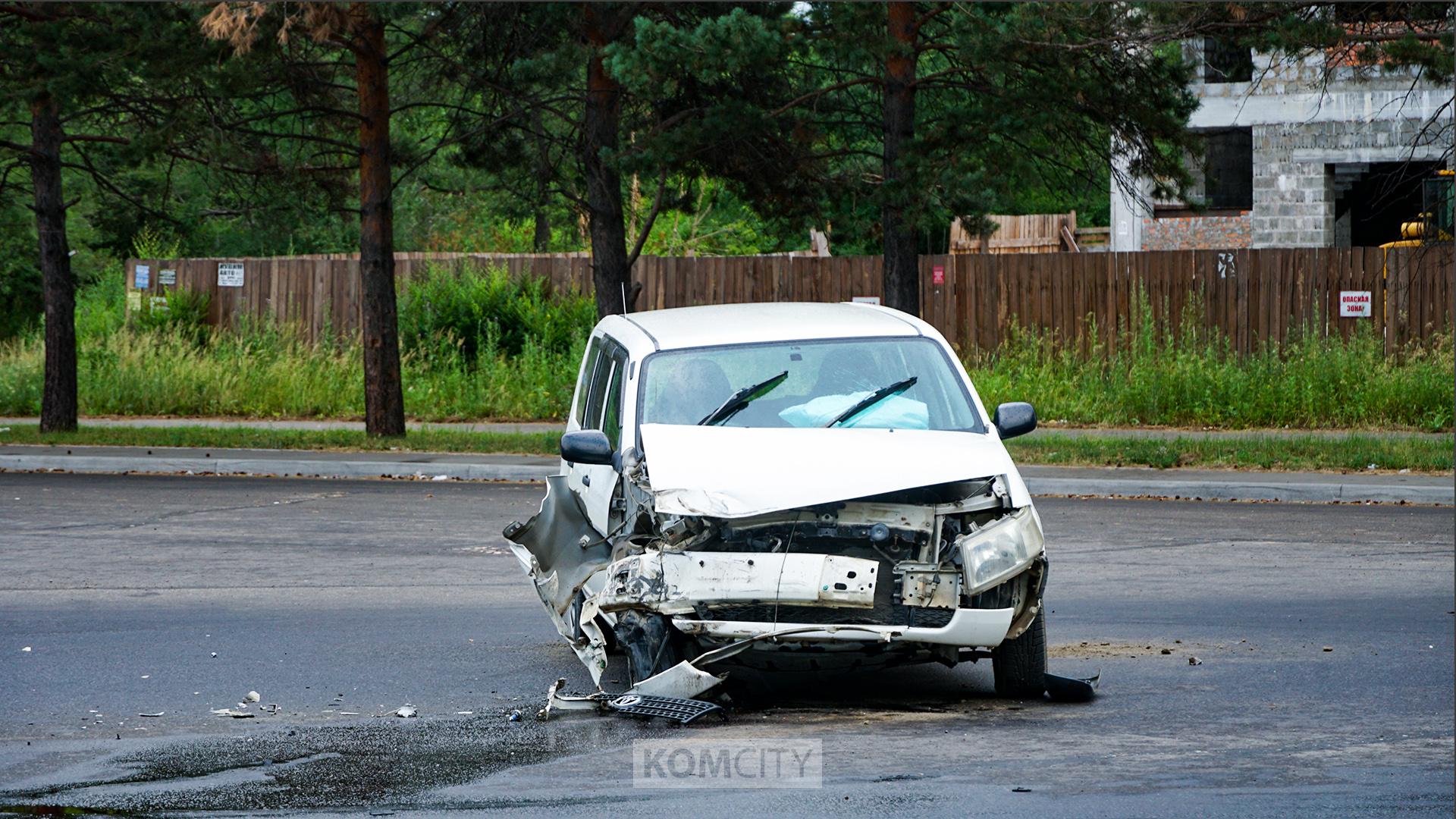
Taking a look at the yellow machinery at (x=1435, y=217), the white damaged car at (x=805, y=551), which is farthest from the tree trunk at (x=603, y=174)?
the white damaged car at (x=805, y=551)

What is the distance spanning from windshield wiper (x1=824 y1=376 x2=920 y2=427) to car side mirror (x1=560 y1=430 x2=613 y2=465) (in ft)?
3.53

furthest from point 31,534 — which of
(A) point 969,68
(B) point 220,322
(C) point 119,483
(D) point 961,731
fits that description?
(B) point 220,322

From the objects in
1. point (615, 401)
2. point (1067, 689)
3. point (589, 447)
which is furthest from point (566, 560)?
point (1067, 689)

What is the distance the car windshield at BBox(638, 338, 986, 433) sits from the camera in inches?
313

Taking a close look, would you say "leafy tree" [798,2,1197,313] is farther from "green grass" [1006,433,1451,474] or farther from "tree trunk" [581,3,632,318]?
"green grass" [1006,433,1451,474]

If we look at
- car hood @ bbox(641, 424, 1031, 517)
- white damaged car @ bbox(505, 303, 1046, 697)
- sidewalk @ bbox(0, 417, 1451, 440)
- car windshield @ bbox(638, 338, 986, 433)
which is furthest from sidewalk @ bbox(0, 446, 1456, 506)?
car hood @ bbox(641, 424, 1031, 517)

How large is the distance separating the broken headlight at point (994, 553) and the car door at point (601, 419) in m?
1.80

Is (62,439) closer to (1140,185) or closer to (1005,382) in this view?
(1005,382)

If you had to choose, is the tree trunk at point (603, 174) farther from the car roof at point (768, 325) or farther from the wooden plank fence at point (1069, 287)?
the car roof at point (768, 325)

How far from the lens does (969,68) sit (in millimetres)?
18688

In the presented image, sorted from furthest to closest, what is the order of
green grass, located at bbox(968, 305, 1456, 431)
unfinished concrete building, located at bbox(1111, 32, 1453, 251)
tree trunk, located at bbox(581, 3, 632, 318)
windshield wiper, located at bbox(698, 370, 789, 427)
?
unfinished concrete building, located at bbox(1111, 32, 1453, 251) < green grass, located at bbox(968, 305, 1456, 431) < tree trunk, located at bbox(581, 3, 632, 318) < windshield wiper, located at bbox(698, 370, 789, 427)

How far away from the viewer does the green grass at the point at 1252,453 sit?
1697cm

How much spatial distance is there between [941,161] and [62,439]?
1129 cm

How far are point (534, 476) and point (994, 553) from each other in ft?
36.1
